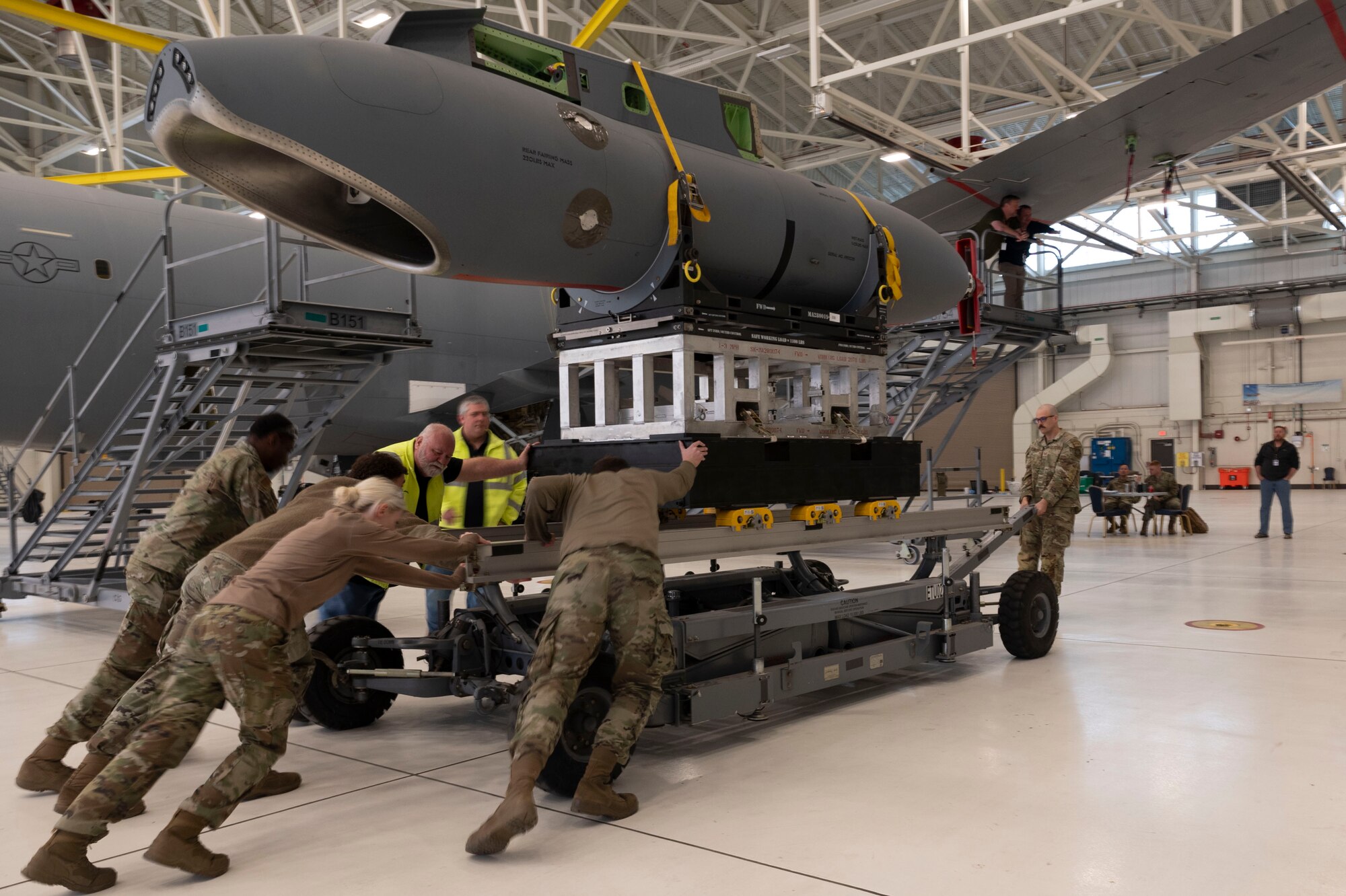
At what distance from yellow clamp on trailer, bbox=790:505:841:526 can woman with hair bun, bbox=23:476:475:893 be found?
2.19 metres

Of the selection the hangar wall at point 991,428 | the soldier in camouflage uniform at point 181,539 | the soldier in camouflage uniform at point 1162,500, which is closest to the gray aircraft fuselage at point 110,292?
the soldier in camouflage uniform at point 181,539

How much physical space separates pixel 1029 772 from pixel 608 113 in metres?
4.05

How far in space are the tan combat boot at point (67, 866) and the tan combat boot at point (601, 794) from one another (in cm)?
168

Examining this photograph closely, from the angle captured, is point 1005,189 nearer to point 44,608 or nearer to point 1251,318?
point 44,608

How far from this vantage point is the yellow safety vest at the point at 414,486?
594cm

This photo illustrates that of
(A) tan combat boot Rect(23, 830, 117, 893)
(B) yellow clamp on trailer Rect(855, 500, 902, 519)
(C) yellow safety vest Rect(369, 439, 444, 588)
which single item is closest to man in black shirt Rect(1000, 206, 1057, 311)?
(B) yellow clamp on trailer Rect(855, 500, 902, 519)

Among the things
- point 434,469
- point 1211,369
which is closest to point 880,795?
point 434,469

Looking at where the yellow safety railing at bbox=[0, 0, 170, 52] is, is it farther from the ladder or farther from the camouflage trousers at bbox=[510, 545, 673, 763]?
the camouflage trousers at bbox=[510, 545, 673, 763]

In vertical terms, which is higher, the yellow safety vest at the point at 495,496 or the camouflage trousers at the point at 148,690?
the yellow safety vest at the point at 495,496

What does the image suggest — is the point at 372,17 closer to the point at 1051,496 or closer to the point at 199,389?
the point at 199,389

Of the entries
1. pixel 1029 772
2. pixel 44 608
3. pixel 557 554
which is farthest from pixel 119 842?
pixel 44 608

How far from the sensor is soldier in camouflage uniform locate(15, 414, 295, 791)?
4695mm

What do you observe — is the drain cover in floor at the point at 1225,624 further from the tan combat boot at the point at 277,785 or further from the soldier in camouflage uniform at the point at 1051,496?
the tan combat boot at the point at 277,785

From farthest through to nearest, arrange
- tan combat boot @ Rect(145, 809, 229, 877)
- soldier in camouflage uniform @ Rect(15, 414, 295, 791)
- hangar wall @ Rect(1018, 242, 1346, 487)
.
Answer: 1. hangar wall @ Rect(1018, 242, 1346, 487)
2. soldier in camouflage uniform @ Rect(15, 414, 295, 791)
3. tan combat boot @ Rect(145, 809, 229, 877)
